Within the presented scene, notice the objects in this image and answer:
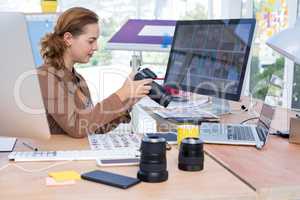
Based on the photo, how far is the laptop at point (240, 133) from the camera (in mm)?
1442

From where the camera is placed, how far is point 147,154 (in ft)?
3.43

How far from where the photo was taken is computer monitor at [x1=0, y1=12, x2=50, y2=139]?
1125mm

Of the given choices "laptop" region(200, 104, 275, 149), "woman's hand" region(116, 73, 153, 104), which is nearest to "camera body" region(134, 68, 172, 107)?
"woman's hand" region(116, 73, 153, 104)

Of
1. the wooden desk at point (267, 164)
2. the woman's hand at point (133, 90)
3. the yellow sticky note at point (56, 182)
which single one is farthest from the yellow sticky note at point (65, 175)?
the woman's hand at point (133, 90)

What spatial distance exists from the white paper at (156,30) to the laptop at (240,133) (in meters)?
1.31

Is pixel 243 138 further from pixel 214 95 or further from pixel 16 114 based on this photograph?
pixel 16 114

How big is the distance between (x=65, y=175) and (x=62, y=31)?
2.91 ft

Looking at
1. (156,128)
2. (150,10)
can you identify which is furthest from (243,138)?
(150,10)

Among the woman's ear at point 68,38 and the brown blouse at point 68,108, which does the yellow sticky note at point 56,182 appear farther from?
the woman's ear at point 68,38

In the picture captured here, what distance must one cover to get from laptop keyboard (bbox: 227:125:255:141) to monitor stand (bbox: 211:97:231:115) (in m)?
0.41

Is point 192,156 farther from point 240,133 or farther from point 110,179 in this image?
point 240,133

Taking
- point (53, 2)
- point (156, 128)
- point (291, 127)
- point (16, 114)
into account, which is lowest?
point (156, 128)

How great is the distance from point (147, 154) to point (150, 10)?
3717 mm

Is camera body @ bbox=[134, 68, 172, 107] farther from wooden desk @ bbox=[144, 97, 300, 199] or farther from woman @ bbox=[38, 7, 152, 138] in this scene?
wooden desk @ bbox=[144, 97, 300, 199]
